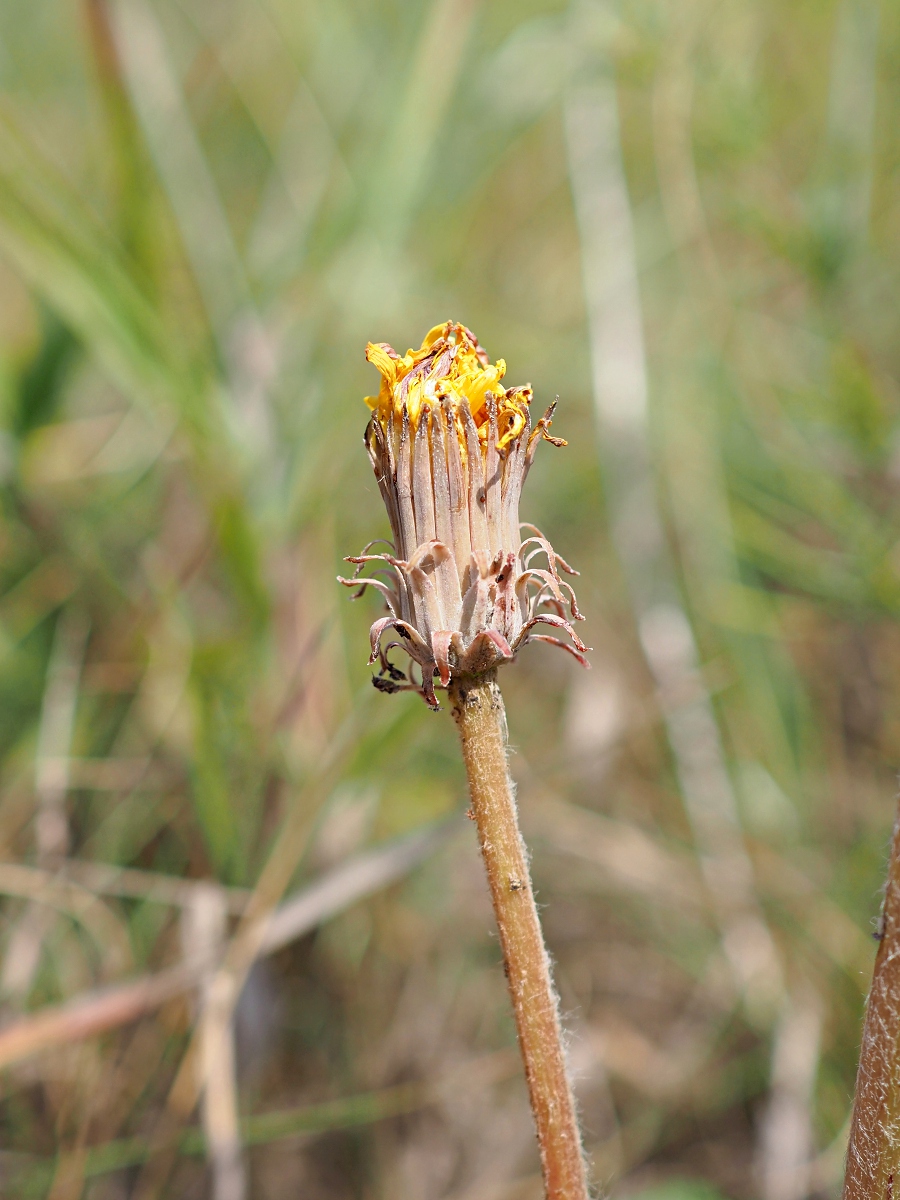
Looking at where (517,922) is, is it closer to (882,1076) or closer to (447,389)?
A: (882,1076)

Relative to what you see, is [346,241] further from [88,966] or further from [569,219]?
[88,966]

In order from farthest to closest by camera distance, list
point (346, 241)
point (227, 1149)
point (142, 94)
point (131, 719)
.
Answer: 1. point (142, 94)
2. point (346, 241)
3. point (131, 719)
4. point (227, 1149)

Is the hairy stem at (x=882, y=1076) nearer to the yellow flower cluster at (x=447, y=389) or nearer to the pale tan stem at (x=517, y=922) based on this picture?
the pale tan stem at (x=517, y=922)

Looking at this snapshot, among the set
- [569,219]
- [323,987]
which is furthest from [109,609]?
[569,219]

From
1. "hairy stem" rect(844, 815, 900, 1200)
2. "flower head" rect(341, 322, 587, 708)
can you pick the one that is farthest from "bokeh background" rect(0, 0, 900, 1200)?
"hairy stem" rect(844, 815, 900, 1200)

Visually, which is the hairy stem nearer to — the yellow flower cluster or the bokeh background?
the yellow flower cluster

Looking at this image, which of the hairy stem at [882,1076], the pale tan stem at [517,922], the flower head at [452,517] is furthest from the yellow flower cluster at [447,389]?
the hairy stem at [882,1076]
